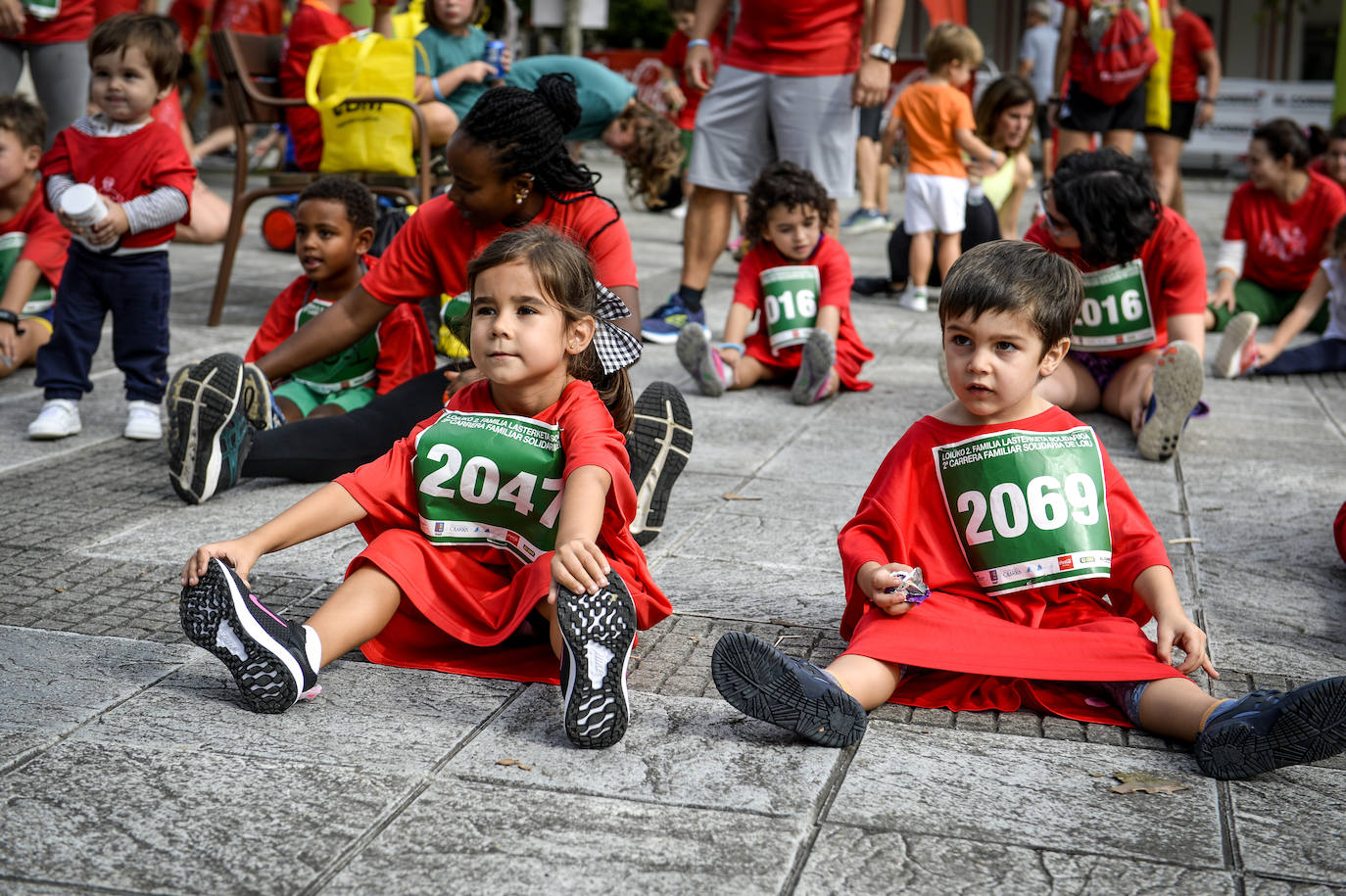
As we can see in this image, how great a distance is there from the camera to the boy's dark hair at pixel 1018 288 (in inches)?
102

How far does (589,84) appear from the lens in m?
7.27

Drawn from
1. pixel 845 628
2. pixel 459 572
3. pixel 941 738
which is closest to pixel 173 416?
pixel 459 572

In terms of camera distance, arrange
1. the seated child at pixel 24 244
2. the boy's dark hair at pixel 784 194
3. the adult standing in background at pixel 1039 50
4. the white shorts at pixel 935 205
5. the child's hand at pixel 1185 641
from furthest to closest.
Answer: the adult standing in background at pixel 1039 50, the white shorts at pixel 935 205, the boy's dark hair at pixel 784 194, the seated child at pixel 24 244, the child's hand at pixel 1185 641

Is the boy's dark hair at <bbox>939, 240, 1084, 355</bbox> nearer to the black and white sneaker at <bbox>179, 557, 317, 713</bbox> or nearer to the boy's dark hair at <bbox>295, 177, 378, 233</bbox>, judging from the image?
the black and white sneaker at <bbox>179, 557, 317, 713</bbox>

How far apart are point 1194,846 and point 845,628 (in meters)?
0.88

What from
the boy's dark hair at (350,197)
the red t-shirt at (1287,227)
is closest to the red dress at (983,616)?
the boy's dark hair at (350,197)

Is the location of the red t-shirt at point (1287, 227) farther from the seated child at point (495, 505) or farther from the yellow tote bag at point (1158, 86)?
the seated child at point (495, 505)

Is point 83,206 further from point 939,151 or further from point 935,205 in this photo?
point 939,151

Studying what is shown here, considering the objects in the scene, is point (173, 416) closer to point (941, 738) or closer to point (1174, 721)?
point (941, 738)

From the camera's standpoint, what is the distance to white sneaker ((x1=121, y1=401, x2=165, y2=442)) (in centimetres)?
459

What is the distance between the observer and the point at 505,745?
2365mm

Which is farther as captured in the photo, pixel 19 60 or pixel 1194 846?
pixel 19 60

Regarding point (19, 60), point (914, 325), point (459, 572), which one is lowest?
point (914, 325)

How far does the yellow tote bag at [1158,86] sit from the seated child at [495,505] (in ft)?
23.7
